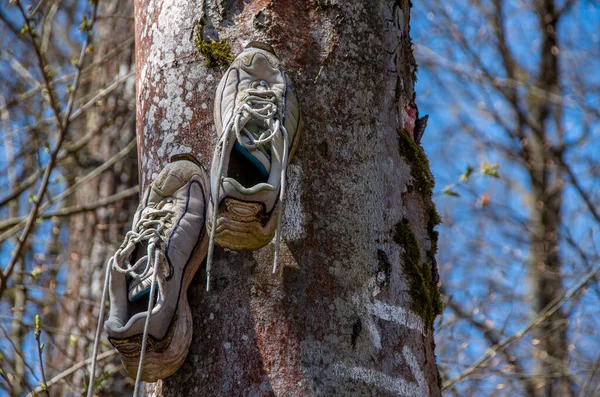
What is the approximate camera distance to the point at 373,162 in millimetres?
1958

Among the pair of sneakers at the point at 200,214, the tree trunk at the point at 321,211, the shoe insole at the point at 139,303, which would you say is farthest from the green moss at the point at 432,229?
the shoe insole at the point at 139,303

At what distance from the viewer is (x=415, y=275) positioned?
Result: 1.98 metres

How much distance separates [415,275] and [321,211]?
0.99ft

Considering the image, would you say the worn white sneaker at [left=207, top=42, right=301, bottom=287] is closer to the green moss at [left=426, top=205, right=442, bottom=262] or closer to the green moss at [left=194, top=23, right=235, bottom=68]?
the green moss at [left=194, top=23, right=235, bottom=68]

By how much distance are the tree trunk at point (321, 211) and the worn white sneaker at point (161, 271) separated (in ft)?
0.15

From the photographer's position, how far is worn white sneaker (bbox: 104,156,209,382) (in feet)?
5.68

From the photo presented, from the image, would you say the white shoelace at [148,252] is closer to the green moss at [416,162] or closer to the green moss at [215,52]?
the green moss at [215,52]

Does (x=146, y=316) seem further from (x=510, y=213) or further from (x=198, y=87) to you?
(x=510, y=213)

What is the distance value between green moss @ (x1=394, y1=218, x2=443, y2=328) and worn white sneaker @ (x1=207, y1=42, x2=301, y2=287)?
1.09 feet

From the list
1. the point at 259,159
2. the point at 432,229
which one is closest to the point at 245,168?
the point at 259,159

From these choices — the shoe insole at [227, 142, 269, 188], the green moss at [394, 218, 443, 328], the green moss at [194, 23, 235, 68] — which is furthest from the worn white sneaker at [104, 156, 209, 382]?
the green moss at [394, 218, 443, 328]

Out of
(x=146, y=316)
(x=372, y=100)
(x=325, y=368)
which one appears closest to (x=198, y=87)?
(x=372, y=100)

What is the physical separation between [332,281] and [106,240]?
12.5ft

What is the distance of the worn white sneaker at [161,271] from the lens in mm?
1732
